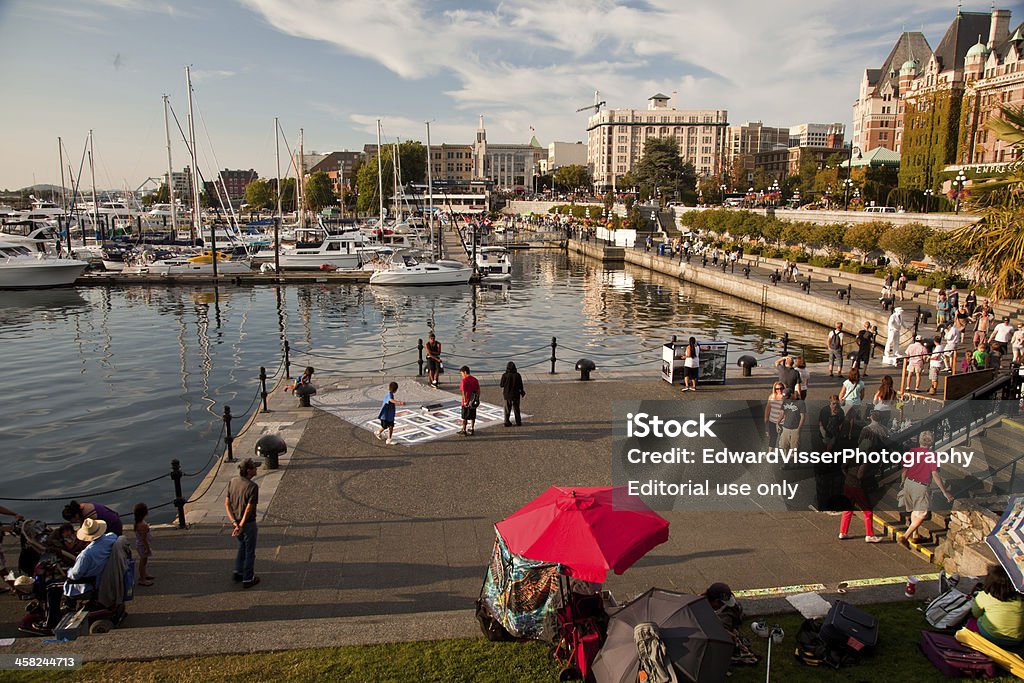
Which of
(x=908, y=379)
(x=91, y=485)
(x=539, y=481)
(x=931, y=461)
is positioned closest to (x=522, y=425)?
(x=539, y=481)

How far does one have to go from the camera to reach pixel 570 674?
20.9 feet

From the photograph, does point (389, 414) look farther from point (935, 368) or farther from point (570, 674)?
point (935, 368)

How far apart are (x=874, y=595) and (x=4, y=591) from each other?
10692 mm

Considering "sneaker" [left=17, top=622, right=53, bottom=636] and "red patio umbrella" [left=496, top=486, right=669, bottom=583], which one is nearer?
"red patio umbrella" [left=496, top=486, right=669, bottom=583]

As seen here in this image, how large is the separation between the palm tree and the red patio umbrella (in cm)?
681

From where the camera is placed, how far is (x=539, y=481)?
12383 millimetres

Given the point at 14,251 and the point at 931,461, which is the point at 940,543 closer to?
the point at 931,461

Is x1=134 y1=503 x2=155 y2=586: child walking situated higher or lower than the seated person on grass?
lower

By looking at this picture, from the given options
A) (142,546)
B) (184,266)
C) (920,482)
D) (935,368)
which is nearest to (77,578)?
(142,546)

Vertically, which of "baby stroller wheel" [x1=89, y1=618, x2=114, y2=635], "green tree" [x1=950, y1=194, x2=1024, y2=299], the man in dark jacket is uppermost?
"green tree" [x1=950, y1=194, x2=1024, y2=299]

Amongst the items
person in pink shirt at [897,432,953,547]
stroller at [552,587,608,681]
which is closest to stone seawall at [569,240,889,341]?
person in pink shirt at [897,432,953,547]

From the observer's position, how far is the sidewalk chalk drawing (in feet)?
50.8

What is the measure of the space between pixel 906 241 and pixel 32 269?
208ft

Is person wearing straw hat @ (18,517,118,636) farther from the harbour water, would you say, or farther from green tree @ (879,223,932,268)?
green tree @ (879,223,932,268)
